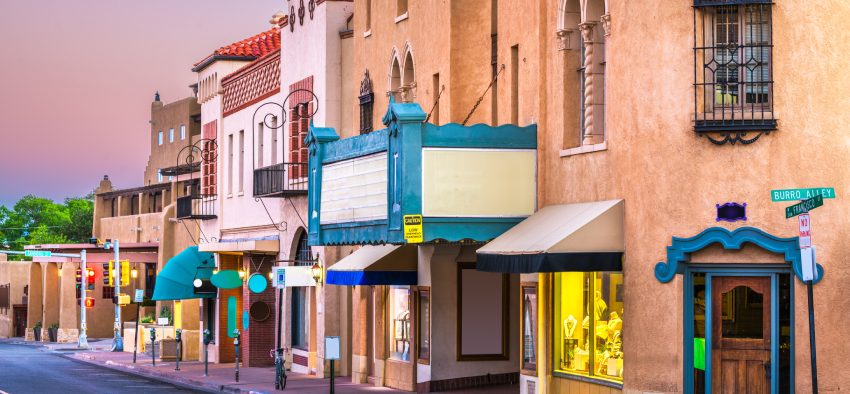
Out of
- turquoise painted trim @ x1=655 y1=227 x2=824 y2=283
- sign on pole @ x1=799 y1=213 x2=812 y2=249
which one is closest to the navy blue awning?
turquoise painted trim @ x1=655 y1=227 x2=824 y2=283

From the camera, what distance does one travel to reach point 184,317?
4906cm

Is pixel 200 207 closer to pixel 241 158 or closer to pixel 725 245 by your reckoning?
pixel 241 158

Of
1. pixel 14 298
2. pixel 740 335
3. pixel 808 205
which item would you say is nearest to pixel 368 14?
pixel 740 335

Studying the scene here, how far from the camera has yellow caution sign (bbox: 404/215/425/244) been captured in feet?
76.8

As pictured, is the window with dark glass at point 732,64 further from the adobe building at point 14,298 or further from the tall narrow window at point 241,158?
the adobe building at point 14,298

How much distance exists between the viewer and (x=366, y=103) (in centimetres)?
3309

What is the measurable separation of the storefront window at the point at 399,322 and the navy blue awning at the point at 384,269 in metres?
0.89

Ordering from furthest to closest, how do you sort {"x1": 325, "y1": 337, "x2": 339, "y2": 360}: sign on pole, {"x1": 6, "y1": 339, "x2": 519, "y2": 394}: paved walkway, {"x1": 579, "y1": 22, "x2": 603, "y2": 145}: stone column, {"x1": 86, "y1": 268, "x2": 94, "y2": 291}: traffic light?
1. {"x1": 86, "y1": 268, "x2": 94, "y2": 291}: traffic light
2. {"x1": 6, "y1": 339, "x2": 519, "y2": 394}: paved walkway
3. {"x1": 325, "y1": 337, "x2": 339, "y2": 360}: sign on pole
4. {"x1": 579, "y1": 22, "x2": 603, "y2": 145}: stone column

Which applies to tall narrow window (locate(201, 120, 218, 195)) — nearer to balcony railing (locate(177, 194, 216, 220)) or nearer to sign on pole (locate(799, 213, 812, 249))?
balcony railing (locate(177, 194, 216, 220))

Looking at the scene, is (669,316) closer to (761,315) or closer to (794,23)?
(761,315)

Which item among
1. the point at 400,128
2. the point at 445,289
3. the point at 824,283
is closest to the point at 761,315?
the point at 824,283

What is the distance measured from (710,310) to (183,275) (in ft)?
94.3

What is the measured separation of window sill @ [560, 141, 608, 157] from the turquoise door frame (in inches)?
104

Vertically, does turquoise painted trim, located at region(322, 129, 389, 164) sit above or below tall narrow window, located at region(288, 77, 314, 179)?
below
